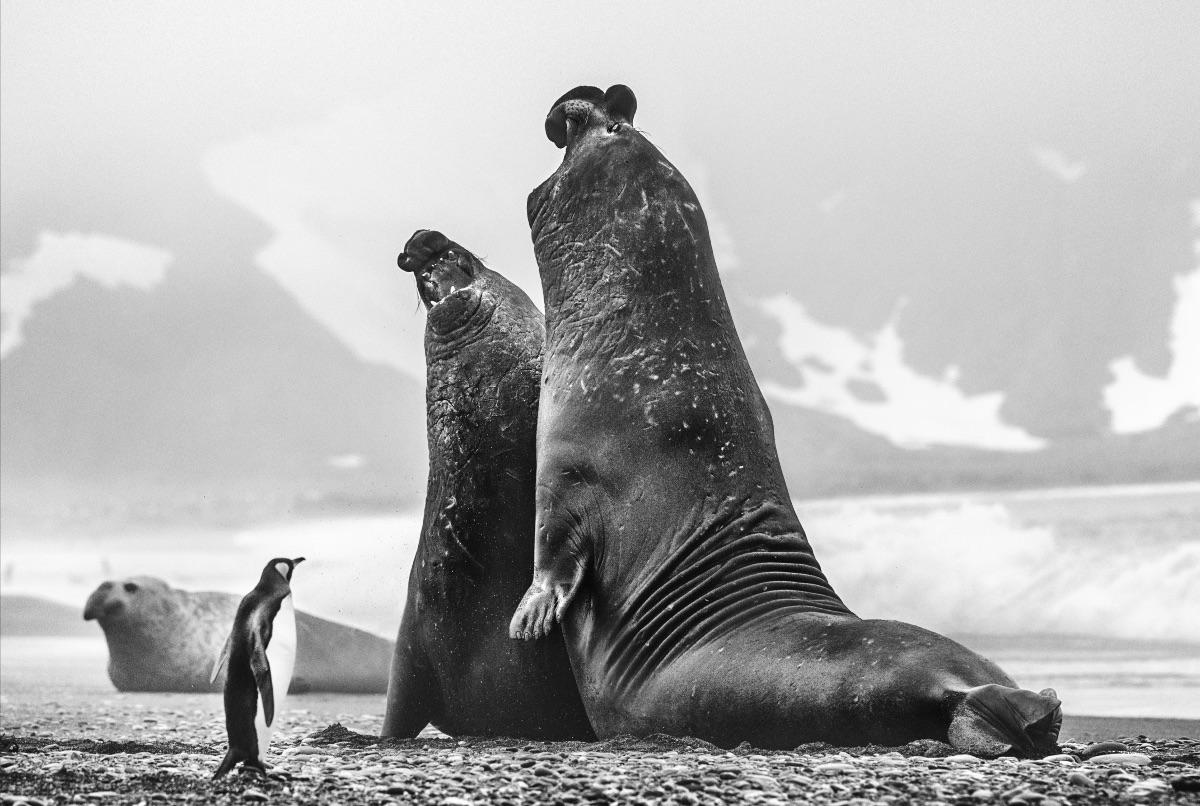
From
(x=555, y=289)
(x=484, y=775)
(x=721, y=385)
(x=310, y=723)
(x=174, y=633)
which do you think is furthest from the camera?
(x=174, y=633)

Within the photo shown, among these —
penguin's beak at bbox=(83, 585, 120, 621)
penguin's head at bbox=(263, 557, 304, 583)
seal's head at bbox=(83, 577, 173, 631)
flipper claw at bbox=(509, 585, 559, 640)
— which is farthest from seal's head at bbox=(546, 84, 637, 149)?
penguin's beak at bbox=(83, 585, 120, 621)

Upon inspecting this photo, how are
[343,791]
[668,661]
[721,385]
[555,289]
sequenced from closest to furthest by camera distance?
A: [343,791] < [668,661] < [721,385] < [555,289]

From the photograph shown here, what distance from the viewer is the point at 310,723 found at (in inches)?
358

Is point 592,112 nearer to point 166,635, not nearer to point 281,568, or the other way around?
point 281,568

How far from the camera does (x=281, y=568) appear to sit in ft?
15.6

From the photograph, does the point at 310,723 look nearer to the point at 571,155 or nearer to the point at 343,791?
the point at 571,155

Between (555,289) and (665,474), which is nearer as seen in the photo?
(665,474)

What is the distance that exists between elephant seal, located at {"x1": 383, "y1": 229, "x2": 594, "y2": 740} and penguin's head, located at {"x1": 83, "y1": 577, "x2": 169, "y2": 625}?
8263 millimetres

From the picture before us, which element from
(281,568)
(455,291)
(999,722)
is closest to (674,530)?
(999,722)

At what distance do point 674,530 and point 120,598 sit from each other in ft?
32.5

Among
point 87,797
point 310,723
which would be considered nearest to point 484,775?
point 87,797

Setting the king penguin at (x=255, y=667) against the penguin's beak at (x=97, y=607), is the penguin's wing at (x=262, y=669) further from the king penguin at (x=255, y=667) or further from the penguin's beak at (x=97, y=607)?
the penguin's beak at (x=97, y=607)

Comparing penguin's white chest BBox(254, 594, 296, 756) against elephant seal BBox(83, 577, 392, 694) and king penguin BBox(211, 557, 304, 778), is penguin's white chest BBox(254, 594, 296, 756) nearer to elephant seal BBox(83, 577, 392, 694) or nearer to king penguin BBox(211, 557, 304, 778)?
king penguin BBox(211, 557, 304, 778)

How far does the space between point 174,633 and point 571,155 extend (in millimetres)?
9109
